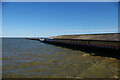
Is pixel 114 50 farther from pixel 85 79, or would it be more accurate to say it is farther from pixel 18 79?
pixel 18 79

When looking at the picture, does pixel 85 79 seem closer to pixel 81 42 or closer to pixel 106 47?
pixel 106 47

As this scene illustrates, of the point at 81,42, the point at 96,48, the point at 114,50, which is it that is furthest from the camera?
the point at 81,42

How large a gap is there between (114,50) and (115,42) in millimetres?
2218

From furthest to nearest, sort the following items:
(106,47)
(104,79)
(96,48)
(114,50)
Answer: (96,48) < (106,47) < (114,50) < (104,79)

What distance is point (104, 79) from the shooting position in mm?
8891

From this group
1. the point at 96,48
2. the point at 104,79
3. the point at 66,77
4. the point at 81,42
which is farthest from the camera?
the point at 81,42

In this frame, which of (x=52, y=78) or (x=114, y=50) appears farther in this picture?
(x=114, y=50)

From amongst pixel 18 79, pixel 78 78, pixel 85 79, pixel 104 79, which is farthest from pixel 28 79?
pixel 104 79

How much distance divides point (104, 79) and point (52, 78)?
5.24m

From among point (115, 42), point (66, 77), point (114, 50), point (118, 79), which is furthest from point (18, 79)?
point (115, 42)

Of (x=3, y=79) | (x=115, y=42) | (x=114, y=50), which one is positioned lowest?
(x=3, y=79)

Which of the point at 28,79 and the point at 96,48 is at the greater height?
the point at 96,48

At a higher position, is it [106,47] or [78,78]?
[106,47]

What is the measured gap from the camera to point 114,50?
21141 millimetres
